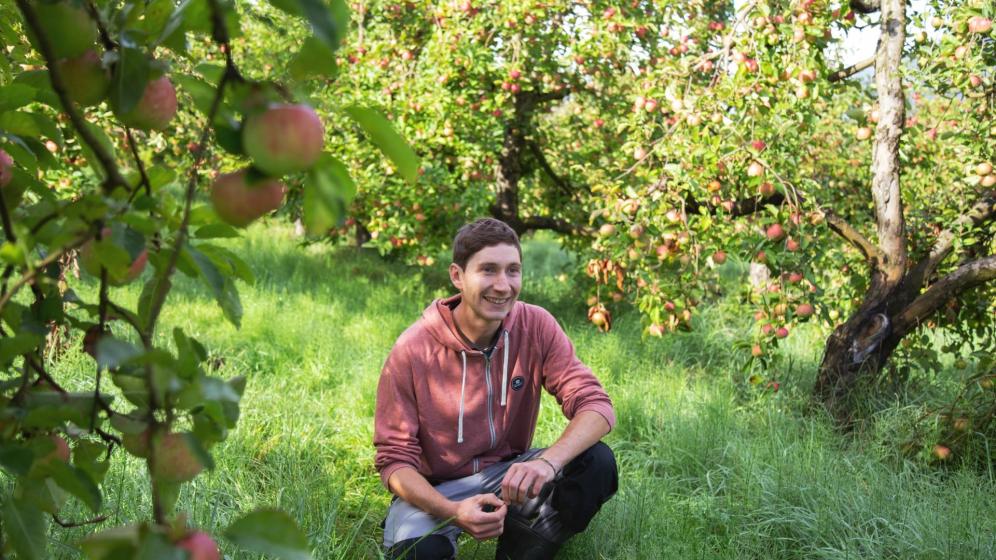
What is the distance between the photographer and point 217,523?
91.4 inches

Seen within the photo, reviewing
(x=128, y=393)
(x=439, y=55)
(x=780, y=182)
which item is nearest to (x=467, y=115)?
(x=439, y=55)

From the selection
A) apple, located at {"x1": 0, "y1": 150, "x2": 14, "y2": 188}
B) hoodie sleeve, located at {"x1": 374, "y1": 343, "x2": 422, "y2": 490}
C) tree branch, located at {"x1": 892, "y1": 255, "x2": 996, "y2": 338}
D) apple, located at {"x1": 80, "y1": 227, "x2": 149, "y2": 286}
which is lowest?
hoodie sleeve, located at {"x1": 374, "y1": 343, "x2": 422, "y2": 490}

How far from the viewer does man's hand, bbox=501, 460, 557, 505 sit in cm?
212

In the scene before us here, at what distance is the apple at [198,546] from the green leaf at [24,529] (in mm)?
237

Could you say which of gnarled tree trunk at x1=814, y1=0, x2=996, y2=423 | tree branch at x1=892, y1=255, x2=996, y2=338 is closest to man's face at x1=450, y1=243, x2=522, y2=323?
gnarled tree trunk at x1=814, y1=0, x2=996, y2=423

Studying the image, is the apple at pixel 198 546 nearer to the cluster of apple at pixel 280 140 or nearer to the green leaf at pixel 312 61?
the cluster of apple at pixel 280 140

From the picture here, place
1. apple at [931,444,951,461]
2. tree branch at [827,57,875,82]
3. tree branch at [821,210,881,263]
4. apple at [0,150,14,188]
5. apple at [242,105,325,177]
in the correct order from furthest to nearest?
tree branch at [827,57,875,82] → tree branch at [821,210,881,263] → apple at [931,444,951,461] → apple at [0,150,14,188] → apple at [242,105,325,177]

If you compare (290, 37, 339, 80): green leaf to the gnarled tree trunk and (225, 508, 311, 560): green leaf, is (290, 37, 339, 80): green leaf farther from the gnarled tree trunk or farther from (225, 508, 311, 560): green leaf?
the gnarled tree trunk

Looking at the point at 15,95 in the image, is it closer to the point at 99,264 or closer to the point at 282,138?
the point at 99,264

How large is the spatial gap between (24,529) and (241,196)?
409 millimetres

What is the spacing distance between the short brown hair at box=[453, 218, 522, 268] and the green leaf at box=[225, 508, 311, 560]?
172 cm

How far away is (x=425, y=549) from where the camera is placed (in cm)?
218

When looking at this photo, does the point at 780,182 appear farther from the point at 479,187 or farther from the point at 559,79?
the point at 559,79

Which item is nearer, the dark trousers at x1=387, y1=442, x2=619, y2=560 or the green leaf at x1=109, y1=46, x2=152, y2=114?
the green leaf at x1=109, y1=46, x2=152, y2=114
